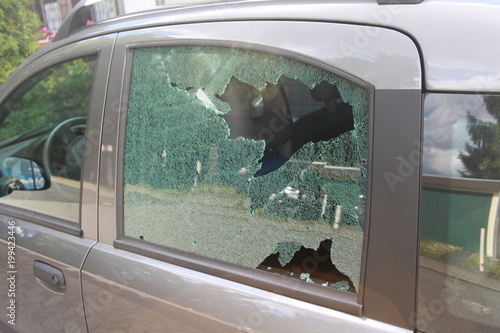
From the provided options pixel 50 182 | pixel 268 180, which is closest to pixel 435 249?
pixel 268 180

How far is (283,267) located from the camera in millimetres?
1156

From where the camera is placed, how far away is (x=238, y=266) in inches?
47.8

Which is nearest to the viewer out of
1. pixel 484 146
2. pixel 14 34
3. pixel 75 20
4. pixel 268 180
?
pixel 484 146

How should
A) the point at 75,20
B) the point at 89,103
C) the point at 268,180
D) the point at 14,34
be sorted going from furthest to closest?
the point at 14,34 < the point at 75,20 < the point at 89,103 < the point at 268,180

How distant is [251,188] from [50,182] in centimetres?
117

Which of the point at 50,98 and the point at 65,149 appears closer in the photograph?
the point at 65,149

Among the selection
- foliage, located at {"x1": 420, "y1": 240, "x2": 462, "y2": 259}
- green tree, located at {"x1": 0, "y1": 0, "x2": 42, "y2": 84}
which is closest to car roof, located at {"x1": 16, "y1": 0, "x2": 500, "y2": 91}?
foliage, located at {"x1": 420, "y1": 240, "x2": 462, "y2": 259}

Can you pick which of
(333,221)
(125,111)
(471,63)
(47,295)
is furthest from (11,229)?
(471,63)

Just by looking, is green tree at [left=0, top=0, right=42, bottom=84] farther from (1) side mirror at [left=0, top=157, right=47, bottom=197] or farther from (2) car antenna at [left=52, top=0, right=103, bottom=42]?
(2) car antenna at [left=52, top=0, right=103, bottom=42]

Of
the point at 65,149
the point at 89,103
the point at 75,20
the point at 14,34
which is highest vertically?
the point at 14,34

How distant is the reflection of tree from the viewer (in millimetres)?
857

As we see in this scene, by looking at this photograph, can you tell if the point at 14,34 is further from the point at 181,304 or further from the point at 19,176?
the point at 181,304

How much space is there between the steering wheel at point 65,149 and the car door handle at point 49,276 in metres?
0.37

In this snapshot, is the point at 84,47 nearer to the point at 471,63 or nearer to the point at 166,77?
the point at 166,77
